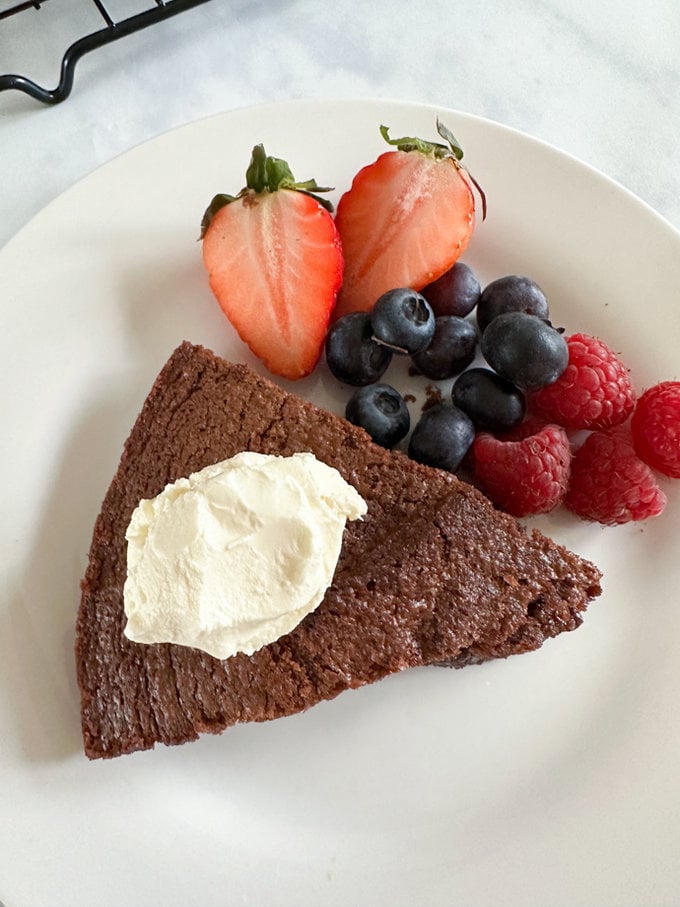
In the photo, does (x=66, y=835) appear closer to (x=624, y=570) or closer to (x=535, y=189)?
(x=624, y=570)

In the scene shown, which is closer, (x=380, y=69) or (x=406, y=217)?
(x=406, y=217)

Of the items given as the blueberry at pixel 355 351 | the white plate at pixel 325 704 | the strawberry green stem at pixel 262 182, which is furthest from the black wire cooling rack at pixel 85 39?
the blueberry at pixel 355 351

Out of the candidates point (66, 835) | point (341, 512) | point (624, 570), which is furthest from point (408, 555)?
point (66, 835)

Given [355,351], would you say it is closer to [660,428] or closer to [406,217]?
[406,217]

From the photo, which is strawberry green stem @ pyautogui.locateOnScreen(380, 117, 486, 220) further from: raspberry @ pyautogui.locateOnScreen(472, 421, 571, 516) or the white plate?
raspberry @ pyautogui.locateOnScreen(472, 421, 571, 516)

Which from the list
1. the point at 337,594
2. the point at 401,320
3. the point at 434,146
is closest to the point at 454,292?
the point at 401,320

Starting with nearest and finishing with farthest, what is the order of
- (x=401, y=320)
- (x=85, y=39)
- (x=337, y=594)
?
(x=337, y=594) < (x=401, y=320) < (x=85, y=39)
